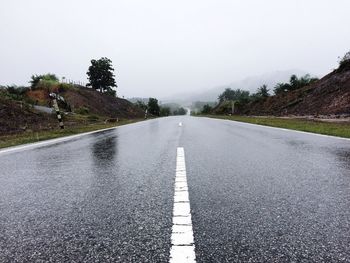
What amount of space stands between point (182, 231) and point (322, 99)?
39045 mm

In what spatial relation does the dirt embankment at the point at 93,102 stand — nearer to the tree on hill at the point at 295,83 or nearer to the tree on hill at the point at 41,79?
the tree on hill at the point at 41,79

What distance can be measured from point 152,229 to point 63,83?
201 feet

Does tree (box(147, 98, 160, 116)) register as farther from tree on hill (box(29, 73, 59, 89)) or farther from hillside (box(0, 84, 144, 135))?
tree on hill (box(29, 73, 59, 89))

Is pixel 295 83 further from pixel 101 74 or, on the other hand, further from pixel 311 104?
pixel 101 74

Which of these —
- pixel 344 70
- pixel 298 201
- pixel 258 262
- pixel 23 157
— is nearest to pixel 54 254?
pixel 258 262

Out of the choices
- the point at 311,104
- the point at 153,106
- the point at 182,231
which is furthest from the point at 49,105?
the point at 153,106

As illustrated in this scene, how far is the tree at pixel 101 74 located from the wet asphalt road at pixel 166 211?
7445cm

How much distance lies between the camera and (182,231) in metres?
2.71

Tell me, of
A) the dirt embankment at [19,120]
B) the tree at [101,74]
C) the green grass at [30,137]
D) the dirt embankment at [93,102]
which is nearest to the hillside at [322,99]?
the green grass at [30,137]

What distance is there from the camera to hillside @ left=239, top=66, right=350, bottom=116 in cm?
3266

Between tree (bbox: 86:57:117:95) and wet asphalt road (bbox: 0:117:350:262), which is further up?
tree (bbox: 86:57:117:95)

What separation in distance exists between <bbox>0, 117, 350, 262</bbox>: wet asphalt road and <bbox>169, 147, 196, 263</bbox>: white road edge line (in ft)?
0.18

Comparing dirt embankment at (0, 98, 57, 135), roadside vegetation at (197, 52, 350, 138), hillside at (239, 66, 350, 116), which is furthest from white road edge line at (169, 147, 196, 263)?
hillside at (239, 66, 350, 116)

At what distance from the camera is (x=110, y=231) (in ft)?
9.05
